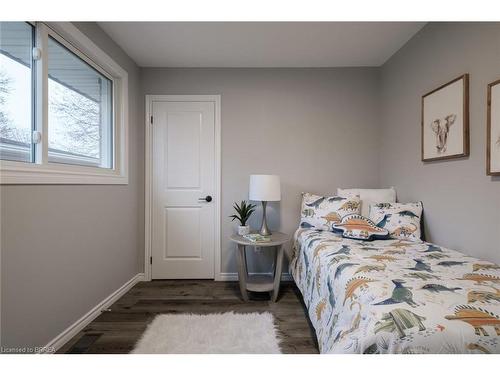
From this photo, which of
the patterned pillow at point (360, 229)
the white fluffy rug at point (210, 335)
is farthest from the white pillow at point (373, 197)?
the white fluffy rug at point (210, 335)

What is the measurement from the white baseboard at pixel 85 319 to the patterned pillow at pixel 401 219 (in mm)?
2525

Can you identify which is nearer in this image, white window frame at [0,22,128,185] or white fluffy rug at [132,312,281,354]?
white window frame at [0,22,128,185]

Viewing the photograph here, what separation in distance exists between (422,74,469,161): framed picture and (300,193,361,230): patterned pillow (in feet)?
2.42

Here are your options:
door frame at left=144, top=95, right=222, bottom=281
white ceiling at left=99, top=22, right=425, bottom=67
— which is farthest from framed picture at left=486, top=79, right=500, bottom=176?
door frame at left=144, top=95, right=222, bottom=281

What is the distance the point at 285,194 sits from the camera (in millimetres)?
2861

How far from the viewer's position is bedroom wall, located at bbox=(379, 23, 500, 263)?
61.7 inches

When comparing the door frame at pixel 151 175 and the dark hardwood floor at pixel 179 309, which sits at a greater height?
the door frame at pixel 151 175

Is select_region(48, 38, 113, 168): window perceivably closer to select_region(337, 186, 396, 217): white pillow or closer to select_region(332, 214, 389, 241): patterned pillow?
select_region(332, 214, 389, 241): patterned pillow

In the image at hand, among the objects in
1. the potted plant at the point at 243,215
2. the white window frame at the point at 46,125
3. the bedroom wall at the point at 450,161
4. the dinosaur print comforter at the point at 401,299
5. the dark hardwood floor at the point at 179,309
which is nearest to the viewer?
the dinosaur print comforter at the point at 401,299

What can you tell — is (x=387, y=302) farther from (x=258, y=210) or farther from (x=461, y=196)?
(x=258, y=210)

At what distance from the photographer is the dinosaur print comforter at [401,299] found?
2.84 ft

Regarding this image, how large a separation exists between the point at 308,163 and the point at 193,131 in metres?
1.38

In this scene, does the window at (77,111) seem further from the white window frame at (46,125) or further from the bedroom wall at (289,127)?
the bedroom wall at (289,127)
